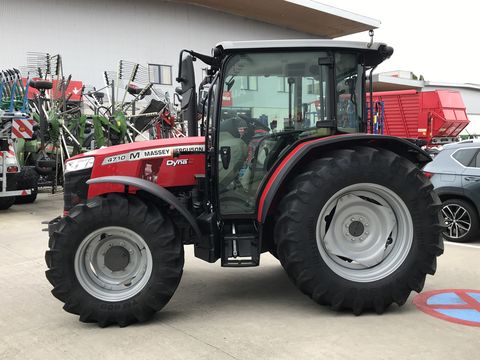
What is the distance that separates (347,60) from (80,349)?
10.5ft

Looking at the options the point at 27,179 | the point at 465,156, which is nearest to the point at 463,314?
the point at 465,156

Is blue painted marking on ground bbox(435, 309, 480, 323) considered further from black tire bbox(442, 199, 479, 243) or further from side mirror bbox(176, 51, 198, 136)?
black tire bbox(442, 199, 479, 243)

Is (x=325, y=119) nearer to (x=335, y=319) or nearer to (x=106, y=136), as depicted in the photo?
(x=335, y=319)

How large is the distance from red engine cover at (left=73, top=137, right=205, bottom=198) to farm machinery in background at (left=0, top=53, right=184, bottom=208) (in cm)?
631

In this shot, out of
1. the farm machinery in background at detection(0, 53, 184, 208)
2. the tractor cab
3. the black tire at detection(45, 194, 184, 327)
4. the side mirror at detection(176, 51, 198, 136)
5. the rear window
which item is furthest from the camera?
the farm machinery in background at detection(0, 53, 184, 208)

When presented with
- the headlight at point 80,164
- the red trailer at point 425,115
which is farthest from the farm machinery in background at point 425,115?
the headlight at point 80,164

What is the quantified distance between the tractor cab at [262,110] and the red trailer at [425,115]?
525 inches

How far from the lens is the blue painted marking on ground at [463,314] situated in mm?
3863

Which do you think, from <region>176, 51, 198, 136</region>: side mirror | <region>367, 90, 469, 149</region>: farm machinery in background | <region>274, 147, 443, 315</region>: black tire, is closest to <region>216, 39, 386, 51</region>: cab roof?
<region>176, 51, 198, 136</region>: side mirror

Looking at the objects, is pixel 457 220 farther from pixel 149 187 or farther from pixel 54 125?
pixel 54 125

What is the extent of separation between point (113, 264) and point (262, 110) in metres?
1.79

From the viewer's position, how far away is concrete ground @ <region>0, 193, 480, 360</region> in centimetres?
332

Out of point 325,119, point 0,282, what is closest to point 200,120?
point 325,119

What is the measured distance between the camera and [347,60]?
13.8 ft
